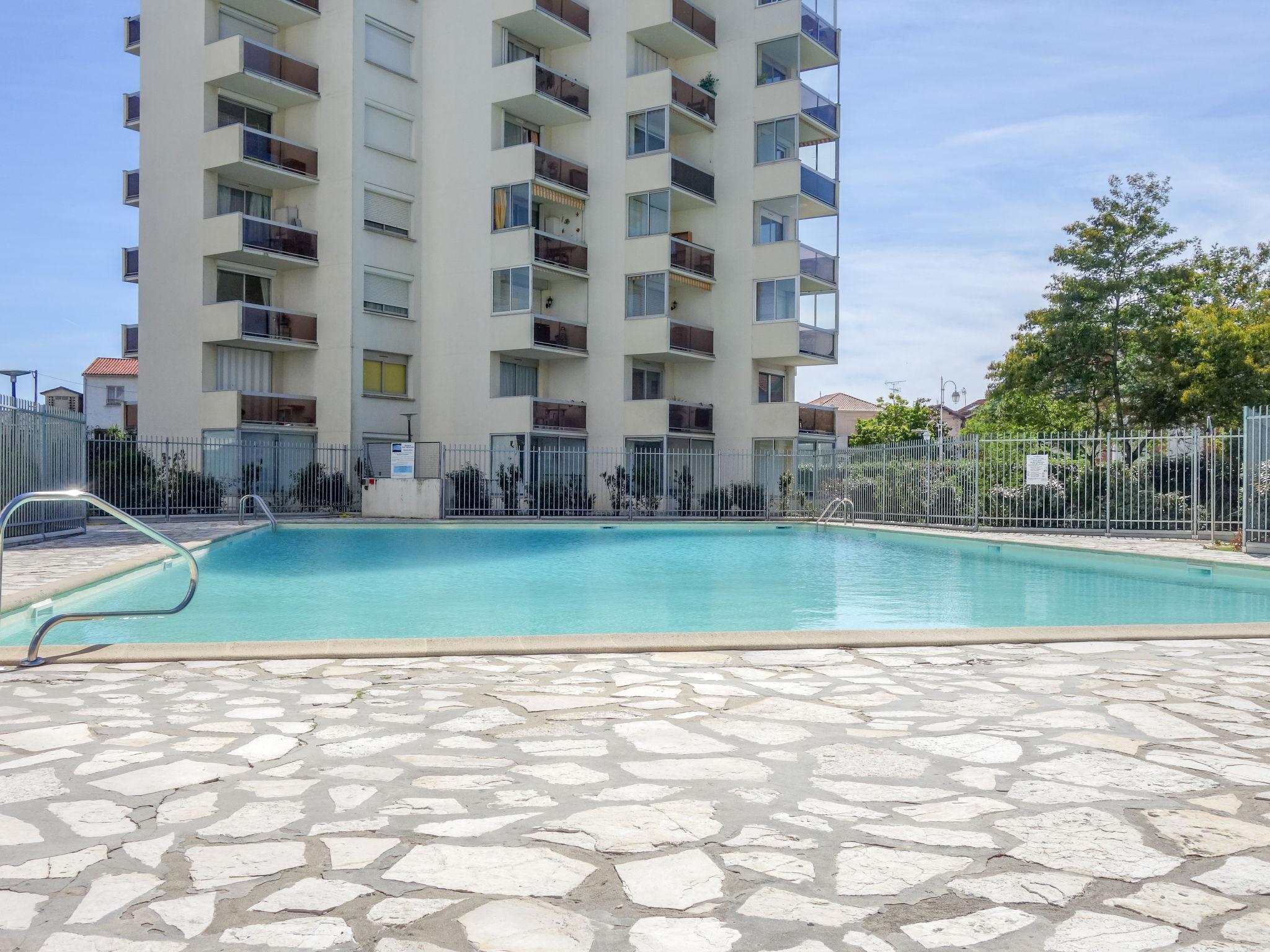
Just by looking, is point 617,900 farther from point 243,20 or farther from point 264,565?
point 243,20

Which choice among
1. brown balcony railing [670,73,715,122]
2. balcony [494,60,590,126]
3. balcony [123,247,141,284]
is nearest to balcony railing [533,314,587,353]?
balcony [494,60,590,126]

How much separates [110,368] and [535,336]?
5184 cm

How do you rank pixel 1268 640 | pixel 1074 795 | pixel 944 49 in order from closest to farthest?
pixel 1074 795, pixel 1268 640, pixel 944 49

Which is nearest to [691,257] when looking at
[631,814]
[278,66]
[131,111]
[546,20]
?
[546,20]

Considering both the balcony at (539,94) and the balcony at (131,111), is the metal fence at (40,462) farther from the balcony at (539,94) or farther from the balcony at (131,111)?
the balcony at (131,111)

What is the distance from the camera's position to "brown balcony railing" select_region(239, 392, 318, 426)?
30.4m

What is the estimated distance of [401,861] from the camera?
3.29 metres

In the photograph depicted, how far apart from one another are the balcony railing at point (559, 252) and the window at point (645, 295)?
1709mm

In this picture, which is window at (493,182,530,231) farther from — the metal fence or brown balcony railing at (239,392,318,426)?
the metal fence

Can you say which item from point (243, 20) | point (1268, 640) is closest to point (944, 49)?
point (1268, 640)

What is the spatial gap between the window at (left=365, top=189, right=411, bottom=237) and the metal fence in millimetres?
A: 14417

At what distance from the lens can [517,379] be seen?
3394 cm

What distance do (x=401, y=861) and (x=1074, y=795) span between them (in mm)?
2580

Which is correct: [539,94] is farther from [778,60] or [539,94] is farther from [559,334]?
[778,60]
